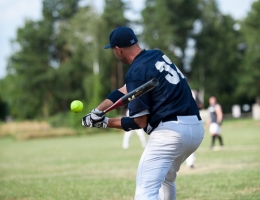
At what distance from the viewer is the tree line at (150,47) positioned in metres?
66.5

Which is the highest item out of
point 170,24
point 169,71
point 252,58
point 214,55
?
point 170,24

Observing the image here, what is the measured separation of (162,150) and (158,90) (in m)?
0.66

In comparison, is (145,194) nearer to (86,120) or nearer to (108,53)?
(86,120)

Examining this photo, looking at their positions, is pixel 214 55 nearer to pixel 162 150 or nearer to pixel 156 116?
pixel 156 116

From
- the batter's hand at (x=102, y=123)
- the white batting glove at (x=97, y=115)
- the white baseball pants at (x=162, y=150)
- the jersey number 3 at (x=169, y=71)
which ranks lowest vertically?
the white baseball pants at (x=162, y=150)

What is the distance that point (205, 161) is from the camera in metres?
15.1

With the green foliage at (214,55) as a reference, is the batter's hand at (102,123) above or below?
below

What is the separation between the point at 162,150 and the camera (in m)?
Result: 5.36

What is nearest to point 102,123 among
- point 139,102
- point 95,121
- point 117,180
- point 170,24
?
point 95,121

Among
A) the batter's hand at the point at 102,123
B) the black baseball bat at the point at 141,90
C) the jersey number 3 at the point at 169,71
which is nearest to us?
the black baseball bat at the point at 141,90

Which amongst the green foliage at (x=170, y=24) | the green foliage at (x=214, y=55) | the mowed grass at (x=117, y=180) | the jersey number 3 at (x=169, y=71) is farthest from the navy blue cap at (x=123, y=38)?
the green foliage at (x=214, y=55)

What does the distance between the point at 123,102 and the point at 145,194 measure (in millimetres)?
1031

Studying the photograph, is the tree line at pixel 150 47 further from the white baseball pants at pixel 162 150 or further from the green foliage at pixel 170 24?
the white baseball pants at pixel 162 150

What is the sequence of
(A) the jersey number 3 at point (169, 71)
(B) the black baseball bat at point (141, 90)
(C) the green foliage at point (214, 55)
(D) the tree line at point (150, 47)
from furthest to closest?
(C) the green foliage at point (214, 55) < (D) the tree line at point (150, 47) < (A) the jersey number 3 at point (169, 71) < (B) the black baseball bat at point (141, 90)
